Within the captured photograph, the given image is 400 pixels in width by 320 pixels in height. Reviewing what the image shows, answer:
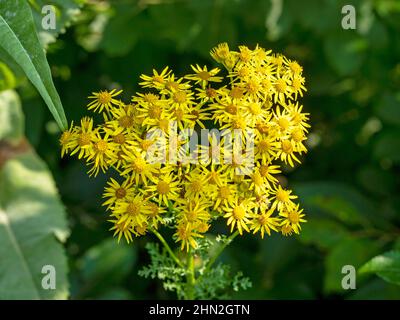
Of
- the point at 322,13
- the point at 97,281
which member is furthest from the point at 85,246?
the point at 322,13

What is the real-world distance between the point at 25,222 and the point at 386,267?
56cm

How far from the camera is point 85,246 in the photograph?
1.72m

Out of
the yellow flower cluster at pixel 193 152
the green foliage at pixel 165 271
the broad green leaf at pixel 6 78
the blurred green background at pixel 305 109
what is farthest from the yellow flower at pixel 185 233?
the blurred green background at pixel 305 109

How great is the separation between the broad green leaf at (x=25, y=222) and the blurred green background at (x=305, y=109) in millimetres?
232

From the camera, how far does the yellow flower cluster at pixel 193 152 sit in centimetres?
70

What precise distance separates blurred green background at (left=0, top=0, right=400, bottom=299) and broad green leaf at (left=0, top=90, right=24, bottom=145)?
203 mm

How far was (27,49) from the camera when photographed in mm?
711

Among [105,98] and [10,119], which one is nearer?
[105,98]

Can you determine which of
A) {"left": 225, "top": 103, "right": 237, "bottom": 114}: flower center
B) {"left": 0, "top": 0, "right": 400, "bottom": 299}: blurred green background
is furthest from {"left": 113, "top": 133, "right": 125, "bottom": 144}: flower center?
{"left": 0, "top": 0, "right": 400, "bottom": 299}: blurred green background

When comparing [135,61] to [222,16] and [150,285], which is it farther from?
[150,285]

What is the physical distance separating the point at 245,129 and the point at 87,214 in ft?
3.63

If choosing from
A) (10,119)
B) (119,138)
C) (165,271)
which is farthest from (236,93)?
(10,119)

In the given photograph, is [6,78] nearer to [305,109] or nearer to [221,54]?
[221,54]

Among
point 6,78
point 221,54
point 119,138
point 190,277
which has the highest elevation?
point 6,78
